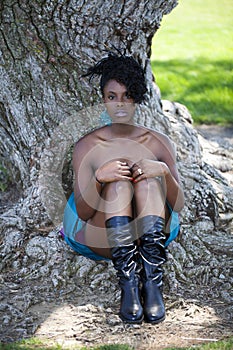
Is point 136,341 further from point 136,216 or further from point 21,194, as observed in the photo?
point 21,194

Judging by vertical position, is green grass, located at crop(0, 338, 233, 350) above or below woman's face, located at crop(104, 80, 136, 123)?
below

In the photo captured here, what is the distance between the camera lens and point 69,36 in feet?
13.9

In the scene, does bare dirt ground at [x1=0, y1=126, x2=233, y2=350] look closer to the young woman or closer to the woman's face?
the young woman

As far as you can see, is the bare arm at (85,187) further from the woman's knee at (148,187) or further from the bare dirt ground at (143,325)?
the bare dirt ground at (143,325)

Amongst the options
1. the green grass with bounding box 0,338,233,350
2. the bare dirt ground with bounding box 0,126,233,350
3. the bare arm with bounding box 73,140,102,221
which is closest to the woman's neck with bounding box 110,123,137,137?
the bare arm with bounding box 73,140,102,221

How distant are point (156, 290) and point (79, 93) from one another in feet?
5.10

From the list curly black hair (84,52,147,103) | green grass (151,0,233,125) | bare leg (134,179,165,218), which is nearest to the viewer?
bare leg (134,179,165,218)

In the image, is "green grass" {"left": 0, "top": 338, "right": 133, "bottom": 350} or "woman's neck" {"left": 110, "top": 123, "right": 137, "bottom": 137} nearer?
"green grass" {"left": 0, "top": 338, "right": 133, "bottom": 350}

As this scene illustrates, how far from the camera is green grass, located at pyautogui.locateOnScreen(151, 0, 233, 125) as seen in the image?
7.57m

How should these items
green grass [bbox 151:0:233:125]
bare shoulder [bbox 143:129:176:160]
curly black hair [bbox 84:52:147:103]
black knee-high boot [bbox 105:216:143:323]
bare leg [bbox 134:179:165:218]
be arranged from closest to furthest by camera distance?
1. black knee-high boot [bbox 105:216:143:323]
2. bare leg [bbox 134:179:165:218]
3. curly black hair [bbox 84:52:147:103]
4. bare shoulder [bbox 143:129:176:160]
5. green grass [bbox 151:0:233:125]

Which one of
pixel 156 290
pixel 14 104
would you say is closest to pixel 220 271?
pixel 156 290

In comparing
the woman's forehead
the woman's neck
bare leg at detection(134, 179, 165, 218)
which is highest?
the woman's forehead

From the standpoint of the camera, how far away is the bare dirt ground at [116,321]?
3.30 metres

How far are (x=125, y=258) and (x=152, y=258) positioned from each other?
0.15 m
